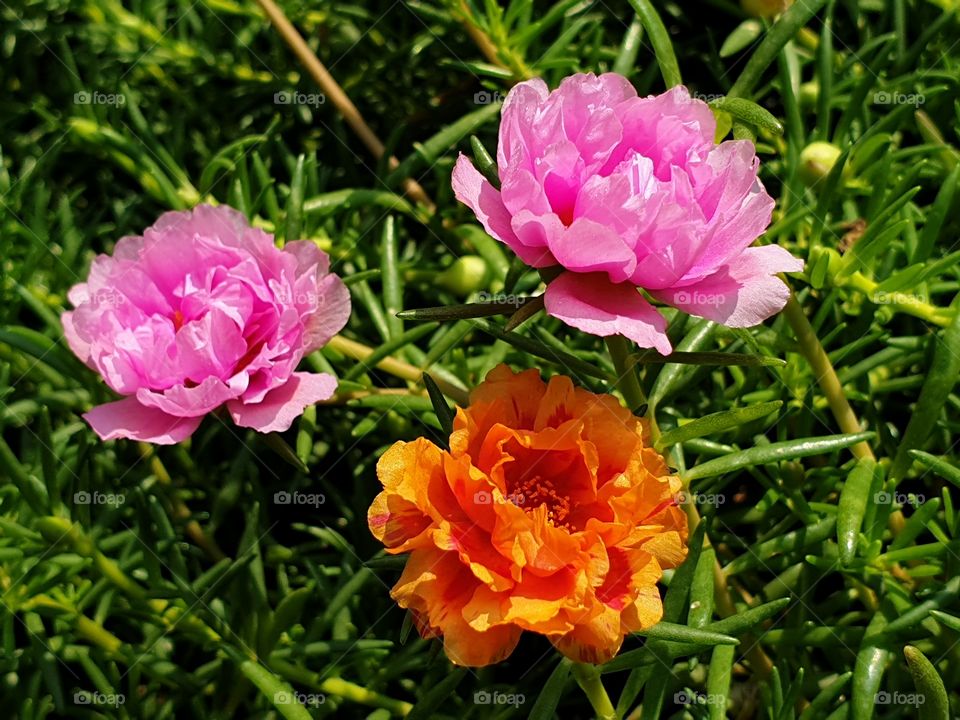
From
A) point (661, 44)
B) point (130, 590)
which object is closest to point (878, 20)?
point (661, 44)

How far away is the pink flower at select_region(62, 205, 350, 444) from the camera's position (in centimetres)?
105

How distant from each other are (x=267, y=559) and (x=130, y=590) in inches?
7.7

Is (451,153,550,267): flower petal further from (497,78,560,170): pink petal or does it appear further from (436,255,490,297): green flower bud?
(436,255,490,297): green flower bud

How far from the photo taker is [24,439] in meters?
1.45

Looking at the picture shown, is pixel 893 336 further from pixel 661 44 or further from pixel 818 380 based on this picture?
pixel 661 44
